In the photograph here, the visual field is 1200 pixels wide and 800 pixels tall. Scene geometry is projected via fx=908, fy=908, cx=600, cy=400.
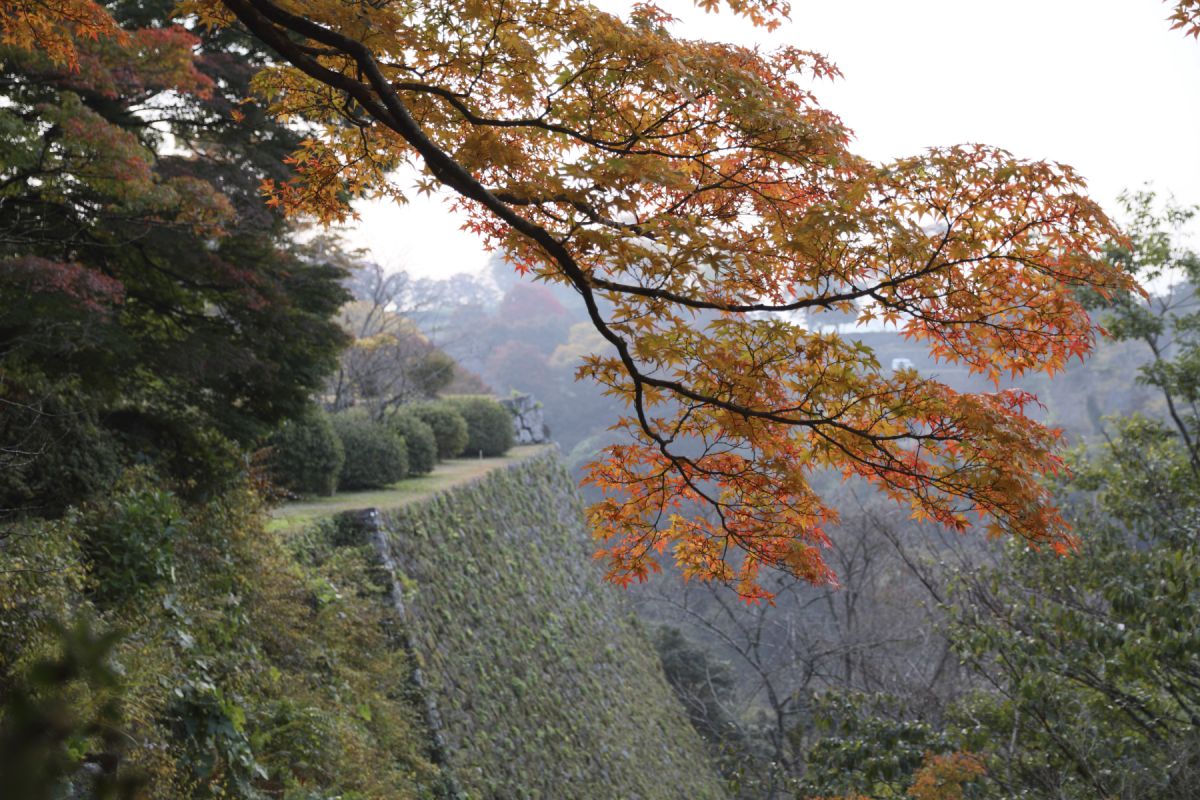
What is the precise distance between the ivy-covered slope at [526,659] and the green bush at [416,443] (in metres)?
0.92

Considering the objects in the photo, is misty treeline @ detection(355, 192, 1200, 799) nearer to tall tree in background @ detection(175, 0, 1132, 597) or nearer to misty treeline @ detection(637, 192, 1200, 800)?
misty treeline @ detection(637, 192, 1200, 800)

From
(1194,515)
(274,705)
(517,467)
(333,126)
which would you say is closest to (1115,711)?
(1194,515)

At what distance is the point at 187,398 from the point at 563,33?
14.7 feet

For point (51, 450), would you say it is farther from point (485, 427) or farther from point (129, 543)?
point (485, 427)

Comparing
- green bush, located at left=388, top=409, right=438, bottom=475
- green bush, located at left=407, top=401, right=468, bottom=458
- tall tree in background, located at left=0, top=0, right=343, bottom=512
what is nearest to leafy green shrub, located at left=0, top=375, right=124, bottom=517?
tall tree in background, located at left=0, top=0, right=343, bottom=512

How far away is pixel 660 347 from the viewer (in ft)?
10.8

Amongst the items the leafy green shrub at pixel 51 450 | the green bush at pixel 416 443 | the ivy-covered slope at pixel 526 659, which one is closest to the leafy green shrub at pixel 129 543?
the leafy green shrub at pixel 51 450

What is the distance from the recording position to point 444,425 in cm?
1458

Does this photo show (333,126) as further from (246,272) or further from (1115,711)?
(1115,711)

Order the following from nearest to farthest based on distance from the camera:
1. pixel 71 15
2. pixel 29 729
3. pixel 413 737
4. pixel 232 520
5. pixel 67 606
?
1. pixel 29 729
2. pixel 67 606
3. pixel 71 15
4. pixel 232 520
5. pixel 413 737

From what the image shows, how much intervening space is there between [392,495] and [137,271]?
447 cm

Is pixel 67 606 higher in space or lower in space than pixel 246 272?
lower

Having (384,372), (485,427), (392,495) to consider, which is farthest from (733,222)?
(485,427)

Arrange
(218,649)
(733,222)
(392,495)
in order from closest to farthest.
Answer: (733,222) < (218,649) < (392,495)
